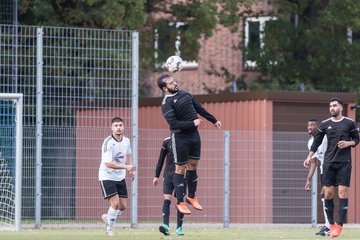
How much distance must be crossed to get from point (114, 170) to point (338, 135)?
3.71 metres

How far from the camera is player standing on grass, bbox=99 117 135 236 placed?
19.7 meters

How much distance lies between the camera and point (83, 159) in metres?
24.1

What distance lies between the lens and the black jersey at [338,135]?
19.5m

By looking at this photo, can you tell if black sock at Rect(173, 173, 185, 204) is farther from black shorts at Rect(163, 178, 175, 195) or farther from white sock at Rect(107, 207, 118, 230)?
white sock at Rect(107, 207, 118, 230)

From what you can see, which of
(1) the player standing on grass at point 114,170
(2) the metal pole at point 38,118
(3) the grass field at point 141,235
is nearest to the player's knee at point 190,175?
(3) the grass field at point 141,235

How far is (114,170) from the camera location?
19984mm

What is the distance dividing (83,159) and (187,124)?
6435 mm

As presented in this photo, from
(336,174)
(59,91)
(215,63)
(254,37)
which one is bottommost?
(336,174)

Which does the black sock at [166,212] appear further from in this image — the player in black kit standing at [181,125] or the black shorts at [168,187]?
the player in black kit standing at [181,125]

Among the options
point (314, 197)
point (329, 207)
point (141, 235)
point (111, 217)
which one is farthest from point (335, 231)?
point (314, 197)

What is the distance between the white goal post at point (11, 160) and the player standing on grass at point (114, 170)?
1.93 metres

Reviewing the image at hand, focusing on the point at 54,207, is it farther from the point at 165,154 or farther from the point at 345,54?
the point at 345,54

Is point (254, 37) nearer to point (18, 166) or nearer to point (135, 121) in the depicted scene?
point (135, 121)

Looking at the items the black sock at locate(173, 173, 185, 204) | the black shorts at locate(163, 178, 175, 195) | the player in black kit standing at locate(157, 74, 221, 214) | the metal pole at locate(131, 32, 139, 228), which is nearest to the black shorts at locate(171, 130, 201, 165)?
the player in black kit standing at locate(157, 74, 221, 214)
